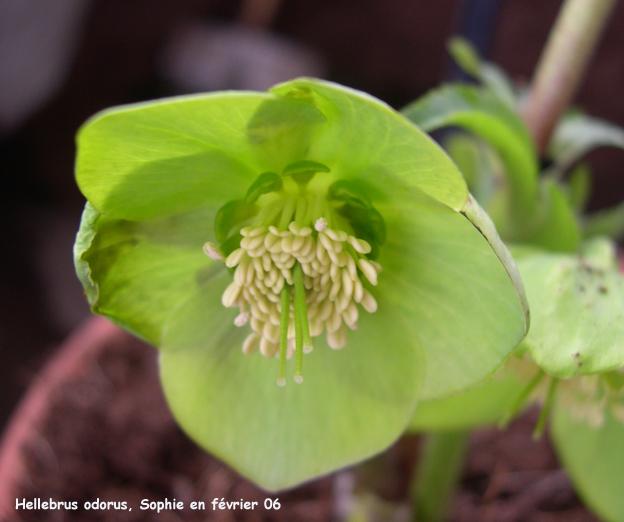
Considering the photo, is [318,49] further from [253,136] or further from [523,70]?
[253,136]

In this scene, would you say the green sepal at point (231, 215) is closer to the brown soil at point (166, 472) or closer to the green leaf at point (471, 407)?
the green leaf at point (471, 407)

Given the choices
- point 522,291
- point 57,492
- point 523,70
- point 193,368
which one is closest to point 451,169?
point 522,291

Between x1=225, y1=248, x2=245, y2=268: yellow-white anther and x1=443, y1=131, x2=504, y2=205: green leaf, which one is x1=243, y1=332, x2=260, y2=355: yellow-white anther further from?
x1=443, y1=131, x2=504, y2=205: green leaf

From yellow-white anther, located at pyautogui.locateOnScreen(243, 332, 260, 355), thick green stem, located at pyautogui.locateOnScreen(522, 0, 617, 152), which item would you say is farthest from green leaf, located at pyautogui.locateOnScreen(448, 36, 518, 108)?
yellow-white anther, located at pyautogui.locateOnScreen(243, 332, 260, 355)

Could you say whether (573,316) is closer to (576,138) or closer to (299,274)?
(299,274)

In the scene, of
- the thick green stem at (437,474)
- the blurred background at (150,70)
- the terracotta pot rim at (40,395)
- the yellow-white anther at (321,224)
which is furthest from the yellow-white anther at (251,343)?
the blurred background at (150,70)

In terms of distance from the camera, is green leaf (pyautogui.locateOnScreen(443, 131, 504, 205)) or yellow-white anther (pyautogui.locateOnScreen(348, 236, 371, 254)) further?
green leaf (pyautogui.locateOnScreen(443, 131, 504, 205))
